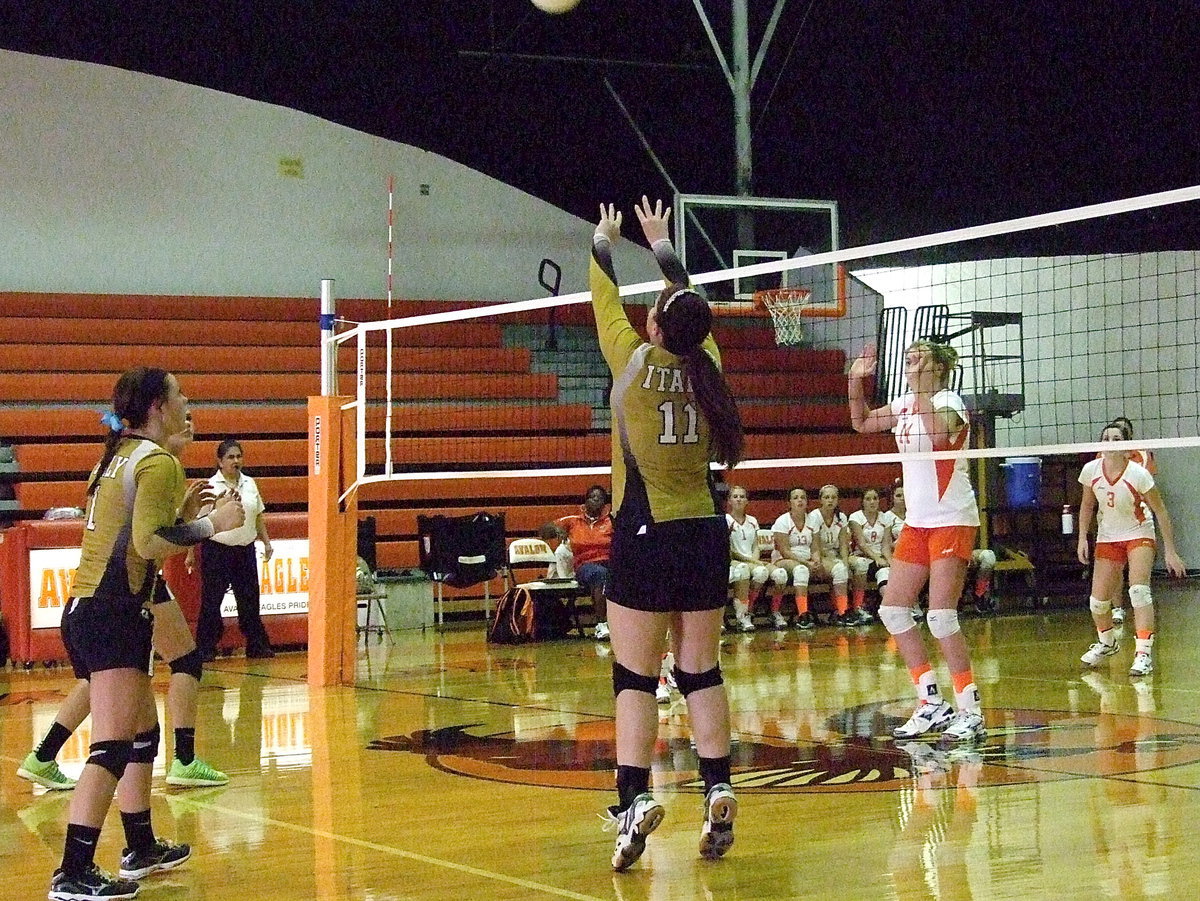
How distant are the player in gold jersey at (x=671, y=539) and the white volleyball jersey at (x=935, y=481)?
2.63m

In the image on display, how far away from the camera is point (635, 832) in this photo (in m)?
4.46

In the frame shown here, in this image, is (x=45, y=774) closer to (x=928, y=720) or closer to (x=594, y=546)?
(x=928, y=720)

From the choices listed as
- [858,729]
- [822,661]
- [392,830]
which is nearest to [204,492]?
[392,830]

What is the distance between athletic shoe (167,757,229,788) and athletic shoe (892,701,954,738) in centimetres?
306

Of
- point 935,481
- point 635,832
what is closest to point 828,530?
point 935,481

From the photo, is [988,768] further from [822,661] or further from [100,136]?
[100,136]

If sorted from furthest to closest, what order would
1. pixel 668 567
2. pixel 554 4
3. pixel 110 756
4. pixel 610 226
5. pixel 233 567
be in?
pixel 554 4, pixel 233 567, pixel 610 226, pixel 668 567, pixel 110 756

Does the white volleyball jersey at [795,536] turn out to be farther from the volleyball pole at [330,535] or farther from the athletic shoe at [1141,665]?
the volleyball pole at [330,535]

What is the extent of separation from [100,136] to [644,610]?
50.1ft

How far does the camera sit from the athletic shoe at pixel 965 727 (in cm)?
691

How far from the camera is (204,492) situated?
5141mm

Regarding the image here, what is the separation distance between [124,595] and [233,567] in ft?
25.1

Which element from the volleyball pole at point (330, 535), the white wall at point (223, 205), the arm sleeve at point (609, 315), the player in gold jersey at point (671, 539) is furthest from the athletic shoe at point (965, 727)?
the white wall at point (223, 205)

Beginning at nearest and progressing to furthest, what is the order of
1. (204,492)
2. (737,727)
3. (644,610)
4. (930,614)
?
(644,610) → (204,492) → (930,614) → (737,727)
